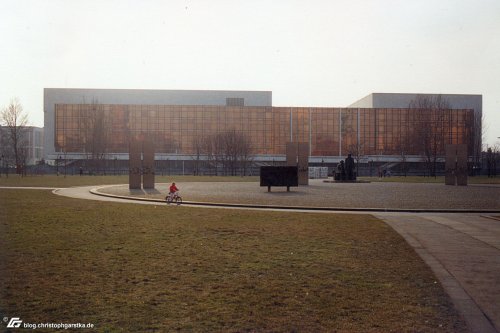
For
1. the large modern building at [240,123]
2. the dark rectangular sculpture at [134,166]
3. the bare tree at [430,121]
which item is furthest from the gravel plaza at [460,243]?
the large modern building at [240,123]

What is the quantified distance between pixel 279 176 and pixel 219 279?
2469cm

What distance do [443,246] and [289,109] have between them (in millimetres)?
94850

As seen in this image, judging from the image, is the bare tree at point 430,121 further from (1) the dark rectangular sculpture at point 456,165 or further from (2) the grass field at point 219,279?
(2) the grass field at point 219,279

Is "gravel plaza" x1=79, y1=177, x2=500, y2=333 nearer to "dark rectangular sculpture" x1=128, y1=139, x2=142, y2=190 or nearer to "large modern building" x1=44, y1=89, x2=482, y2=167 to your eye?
"dark rectangular sculpture" x1=128, y1=139, x2=142, y2=190

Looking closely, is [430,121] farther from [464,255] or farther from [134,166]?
[464,255]

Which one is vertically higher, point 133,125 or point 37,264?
point 133,125

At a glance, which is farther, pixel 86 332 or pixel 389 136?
pixel 389 136

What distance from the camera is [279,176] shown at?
3244cm

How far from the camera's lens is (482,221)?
54.6 feet

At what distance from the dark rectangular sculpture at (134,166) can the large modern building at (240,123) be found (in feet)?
217

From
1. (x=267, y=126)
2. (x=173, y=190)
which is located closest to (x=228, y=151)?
(x=267, y=126)

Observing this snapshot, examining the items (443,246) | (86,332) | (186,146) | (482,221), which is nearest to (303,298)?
(86,332)

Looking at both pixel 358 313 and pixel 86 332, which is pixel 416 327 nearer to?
pixel 358 313

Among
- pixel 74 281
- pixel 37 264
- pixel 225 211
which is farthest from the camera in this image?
pixel 225 211
